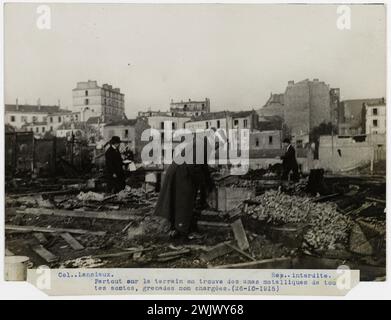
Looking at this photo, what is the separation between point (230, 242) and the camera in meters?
5.38

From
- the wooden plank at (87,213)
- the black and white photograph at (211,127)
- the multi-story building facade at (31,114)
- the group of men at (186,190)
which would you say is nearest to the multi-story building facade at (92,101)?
the black and white photograph at (211,127)

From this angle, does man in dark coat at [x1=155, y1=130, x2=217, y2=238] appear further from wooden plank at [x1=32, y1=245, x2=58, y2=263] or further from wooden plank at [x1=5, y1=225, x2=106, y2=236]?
wooden plank at [x1=32, y1=245, x2=58, y2=263]

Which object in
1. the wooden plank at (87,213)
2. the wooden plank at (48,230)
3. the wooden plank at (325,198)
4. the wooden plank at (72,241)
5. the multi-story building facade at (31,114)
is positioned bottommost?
the wooden plank at (72,241)

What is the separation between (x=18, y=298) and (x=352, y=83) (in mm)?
4329

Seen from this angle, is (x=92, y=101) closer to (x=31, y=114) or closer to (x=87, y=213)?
(x=31, y=114)

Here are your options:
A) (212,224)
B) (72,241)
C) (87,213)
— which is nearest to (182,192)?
(212,224)

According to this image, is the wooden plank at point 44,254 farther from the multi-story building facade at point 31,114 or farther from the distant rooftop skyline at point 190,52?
the distant rooftop skyline at point 190,52

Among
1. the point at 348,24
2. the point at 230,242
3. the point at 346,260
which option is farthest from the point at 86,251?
the point at 348,24

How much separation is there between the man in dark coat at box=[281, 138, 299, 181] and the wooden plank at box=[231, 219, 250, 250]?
28.2 inches

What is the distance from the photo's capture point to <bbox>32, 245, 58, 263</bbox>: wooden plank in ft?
17.8

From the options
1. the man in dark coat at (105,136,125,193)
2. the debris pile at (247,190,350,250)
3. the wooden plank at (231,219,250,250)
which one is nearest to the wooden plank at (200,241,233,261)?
the wooden plank at (231,219,250,250)

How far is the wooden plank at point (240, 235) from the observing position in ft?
17.6

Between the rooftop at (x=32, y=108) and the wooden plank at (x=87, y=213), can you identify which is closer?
the rooftop at (x=32, y=108)

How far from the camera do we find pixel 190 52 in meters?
5.37
